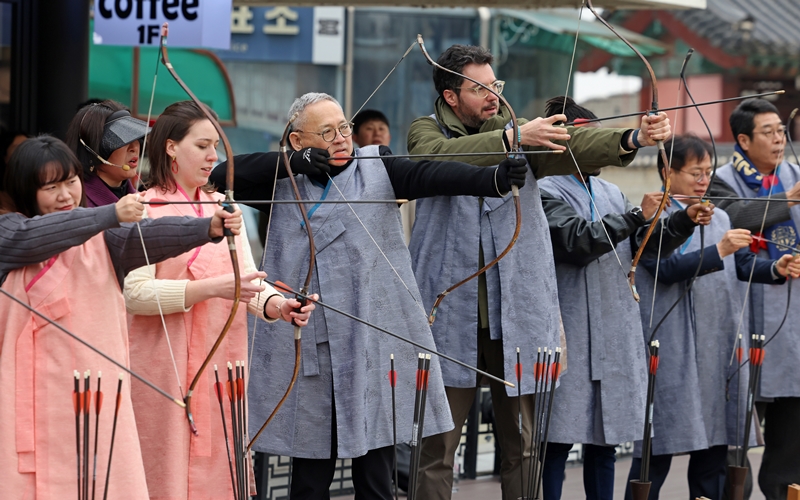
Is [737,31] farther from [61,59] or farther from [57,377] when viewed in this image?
[57,377]

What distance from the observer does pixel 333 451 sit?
2.94 metres

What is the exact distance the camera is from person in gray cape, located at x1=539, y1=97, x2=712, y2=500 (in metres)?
3.48

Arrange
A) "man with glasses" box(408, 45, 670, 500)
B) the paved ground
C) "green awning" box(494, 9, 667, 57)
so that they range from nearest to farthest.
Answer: "man with glasses" box(408, 45, 670, 500) → the paved ground → "green awning" box(494, 9, 667, 57)

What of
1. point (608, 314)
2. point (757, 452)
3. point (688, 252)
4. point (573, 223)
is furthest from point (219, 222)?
point (757, 452)

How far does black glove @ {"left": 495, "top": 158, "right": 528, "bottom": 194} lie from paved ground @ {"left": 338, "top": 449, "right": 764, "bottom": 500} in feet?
7.24

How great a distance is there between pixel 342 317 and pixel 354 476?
1.47 ft


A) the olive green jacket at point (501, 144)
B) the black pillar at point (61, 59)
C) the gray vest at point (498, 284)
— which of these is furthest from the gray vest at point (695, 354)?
the black pillar at point (61, 59)

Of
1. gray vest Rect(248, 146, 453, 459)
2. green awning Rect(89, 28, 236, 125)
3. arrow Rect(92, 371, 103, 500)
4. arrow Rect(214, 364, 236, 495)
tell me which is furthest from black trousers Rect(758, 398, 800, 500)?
green awning Rect(89, 28, 236, 125)

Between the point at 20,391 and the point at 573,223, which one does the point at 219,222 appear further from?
the point at 573,223

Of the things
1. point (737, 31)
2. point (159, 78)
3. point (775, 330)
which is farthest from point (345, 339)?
point (737, 31)

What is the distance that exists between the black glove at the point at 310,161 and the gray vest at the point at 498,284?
1.80ft

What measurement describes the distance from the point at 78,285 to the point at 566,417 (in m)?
1.75

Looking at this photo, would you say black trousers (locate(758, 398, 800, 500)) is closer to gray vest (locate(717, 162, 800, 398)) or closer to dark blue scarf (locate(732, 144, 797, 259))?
gray vest (locate(717, 162, 800, 398))

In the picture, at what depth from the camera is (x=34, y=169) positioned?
2.39m
